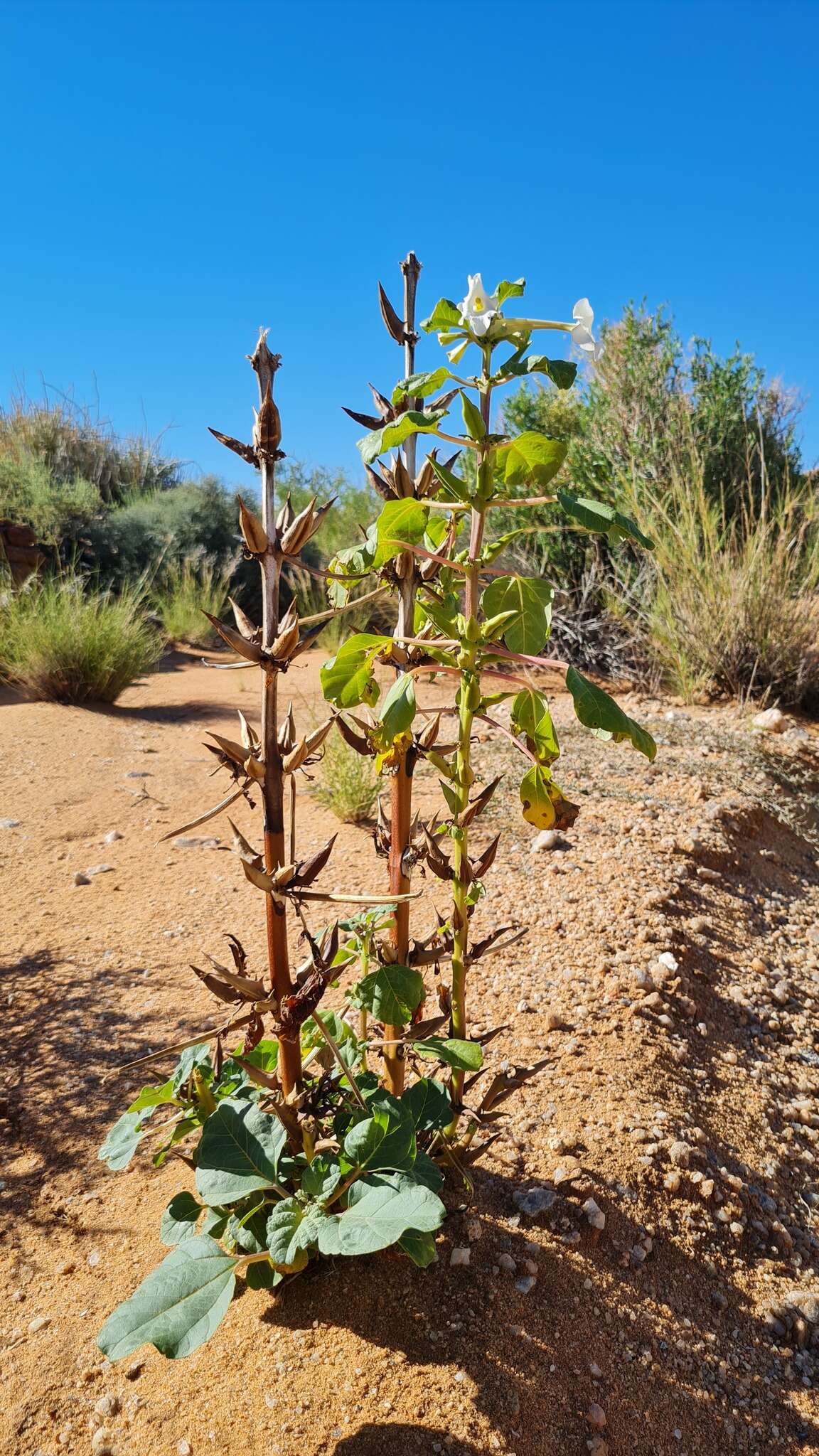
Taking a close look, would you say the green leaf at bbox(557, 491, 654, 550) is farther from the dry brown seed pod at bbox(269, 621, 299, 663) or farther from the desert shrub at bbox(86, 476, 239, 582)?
the desert shrub at bbox(86, 476, 239, 582)

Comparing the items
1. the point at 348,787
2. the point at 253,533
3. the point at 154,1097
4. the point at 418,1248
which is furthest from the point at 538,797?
the point at 348,787

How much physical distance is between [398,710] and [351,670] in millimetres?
138

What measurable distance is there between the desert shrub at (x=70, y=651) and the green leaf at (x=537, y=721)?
575 centimetres

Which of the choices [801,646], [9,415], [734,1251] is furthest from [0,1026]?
[9,415]

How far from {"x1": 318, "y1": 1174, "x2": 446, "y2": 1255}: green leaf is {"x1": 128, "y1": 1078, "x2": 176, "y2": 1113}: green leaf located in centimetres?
35

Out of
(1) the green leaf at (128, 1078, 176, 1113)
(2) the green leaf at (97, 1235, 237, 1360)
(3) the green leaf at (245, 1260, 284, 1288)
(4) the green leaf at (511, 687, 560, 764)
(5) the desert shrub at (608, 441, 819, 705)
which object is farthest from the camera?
(5) the desert shrub at (608, 441, 819, 705)

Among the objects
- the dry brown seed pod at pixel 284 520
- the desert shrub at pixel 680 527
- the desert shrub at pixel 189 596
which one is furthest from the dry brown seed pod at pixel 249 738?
the desert shrub at pixel 189 596

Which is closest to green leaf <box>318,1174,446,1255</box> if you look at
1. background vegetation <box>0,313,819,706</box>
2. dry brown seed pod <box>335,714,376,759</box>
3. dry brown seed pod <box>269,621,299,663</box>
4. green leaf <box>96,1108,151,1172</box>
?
green leaf <box>96,1108,151,1172</box>

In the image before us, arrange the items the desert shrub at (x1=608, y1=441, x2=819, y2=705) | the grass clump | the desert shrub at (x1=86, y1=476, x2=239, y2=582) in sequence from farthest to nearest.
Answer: the desert shrub at (x1=86, y1=476, x2=239, y2=582) < the desert shrub at (x1=608, y1=441, x2=819, y2=705) < the grass clump

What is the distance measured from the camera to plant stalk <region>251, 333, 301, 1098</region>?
3.64 ft

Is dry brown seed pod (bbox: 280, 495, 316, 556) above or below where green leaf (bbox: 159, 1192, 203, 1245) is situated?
above

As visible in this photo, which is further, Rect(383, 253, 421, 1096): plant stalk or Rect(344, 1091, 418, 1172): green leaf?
Rect(383, 253, 421, 1096): plant stalk

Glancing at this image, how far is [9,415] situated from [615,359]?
1062 cm

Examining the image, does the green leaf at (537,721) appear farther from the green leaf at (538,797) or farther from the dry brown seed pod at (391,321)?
the dry brown seed pod at (391,321)
